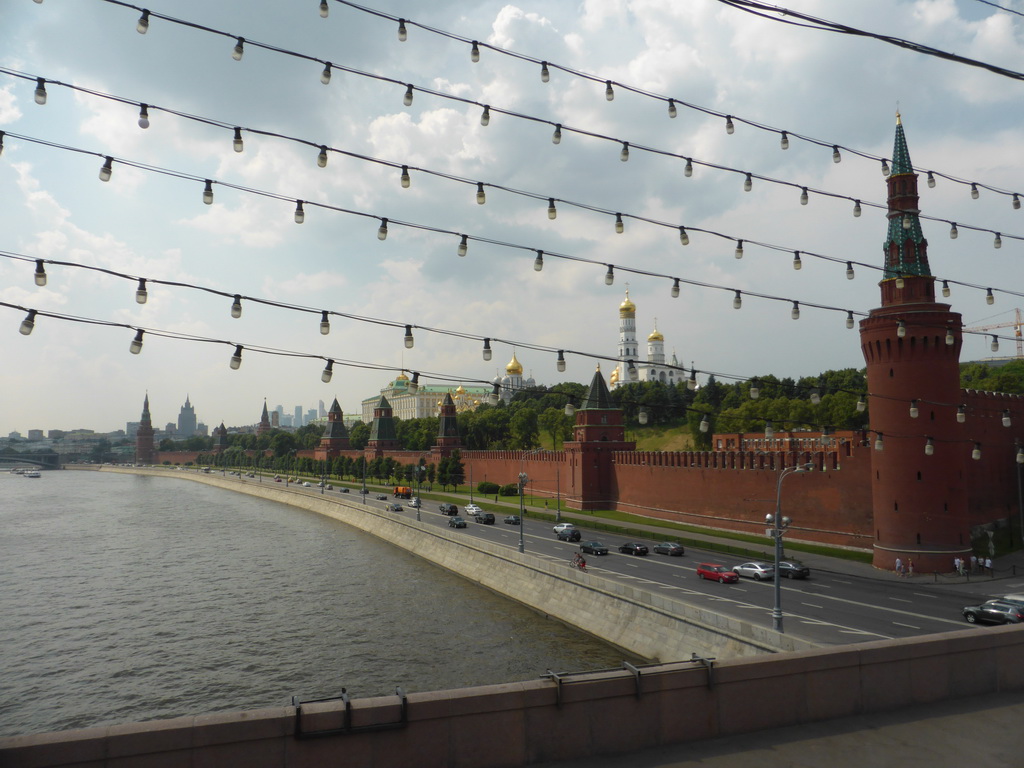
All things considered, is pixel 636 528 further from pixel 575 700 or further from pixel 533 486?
pixel 575 700

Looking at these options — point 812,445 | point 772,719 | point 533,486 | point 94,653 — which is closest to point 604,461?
point 533,486

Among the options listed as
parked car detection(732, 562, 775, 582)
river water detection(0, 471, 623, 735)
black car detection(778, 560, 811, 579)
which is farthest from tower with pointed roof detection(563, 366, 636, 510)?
black car detection(778, 560, 811, 579)

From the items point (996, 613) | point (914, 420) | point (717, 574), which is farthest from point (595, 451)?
point (996, 613)

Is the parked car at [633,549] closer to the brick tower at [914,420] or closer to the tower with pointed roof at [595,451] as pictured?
the brick tower at [914,420]

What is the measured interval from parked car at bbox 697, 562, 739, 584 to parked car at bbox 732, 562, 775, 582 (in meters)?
1.34

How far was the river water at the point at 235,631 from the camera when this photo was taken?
20.6 meters

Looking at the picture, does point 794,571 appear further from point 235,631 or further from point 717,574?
point 235,631

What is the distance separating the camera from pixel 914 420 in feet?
108

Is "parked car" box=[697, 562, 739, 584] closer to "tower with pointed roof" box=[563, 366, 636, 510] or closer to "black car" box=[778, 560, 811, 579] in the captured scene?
"black car" box=[778, 560, 811, 579]

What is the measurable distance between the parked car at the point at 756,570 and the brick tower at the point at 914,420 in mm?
6826

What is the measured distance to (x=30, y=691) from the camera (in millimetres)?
20781

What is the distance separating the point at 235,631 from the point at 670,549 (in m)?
21.1

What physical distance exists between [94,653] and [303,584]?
39.3 feet

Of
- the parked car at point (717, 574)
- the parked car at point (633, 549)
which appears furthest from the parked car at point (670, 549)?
the parked car at point (717, 574)
